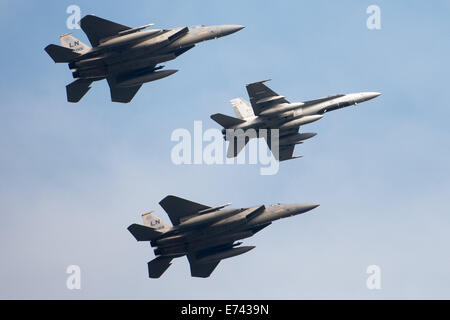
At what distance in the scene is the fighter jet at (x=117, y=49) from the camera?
227 feet

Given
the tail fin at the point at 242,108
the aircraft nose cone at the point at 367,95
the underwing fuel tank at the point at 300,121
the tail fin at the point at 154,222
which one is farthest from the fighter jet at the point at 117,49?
the aircraft nose cone at the point at 367,95

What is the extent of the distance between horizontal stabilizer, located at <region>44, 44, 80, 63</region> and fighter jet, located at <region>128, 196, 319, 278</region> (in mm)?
12653

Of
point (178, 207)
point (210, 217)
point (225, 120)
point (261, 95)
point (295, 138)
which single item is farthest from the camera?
point (295, 138)

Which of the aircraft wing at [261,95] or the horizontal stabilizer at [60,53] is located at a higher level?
the horizontal stabilizer at [60,53]

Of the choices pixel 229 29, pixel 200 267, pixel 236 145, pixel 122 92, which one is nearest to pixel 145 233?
pixel 200 267

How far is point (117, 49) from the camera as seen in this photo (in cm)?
6988

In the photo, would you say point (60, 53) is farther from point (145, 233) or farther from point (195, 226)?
point (195, 226)

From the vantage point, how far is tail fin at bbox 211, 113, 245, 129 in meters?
72.6

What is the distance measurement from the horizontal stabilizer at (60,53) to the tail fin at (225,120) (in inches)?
448

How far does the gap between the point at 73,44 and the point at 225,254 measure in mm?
19675

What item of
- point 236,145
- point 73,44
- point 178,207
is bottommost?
point 178,207

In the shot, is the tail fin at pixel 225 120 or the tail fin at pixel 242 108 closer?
the tail fin at pixel 225 120

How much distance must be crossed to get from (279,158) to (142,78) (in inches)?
530

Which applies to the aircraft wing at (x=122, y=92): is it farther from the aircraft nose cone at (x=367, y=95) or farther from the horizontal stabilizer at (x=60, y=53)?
the aircraft nose cone at (x=367, y=95)
